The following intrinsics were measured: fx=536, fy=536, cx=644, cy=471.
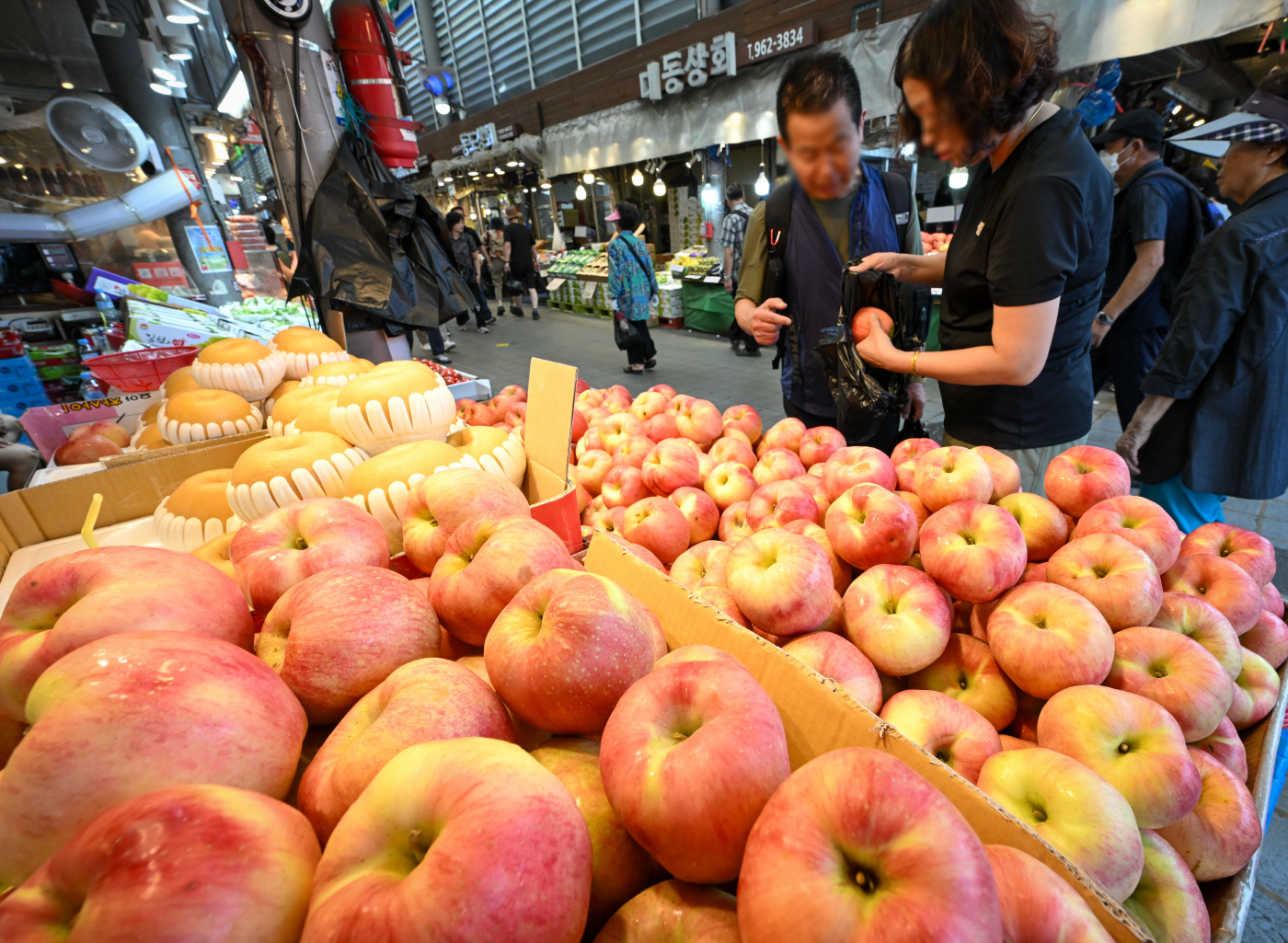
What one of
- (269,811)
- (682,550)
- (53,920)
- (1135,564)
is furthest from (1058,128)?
(53,920)

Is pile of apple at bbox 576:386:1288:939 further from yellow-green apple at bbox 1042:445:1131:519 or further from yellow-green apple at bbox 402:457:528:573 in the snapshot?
yellow-green apple at bbox 402:457:528:573

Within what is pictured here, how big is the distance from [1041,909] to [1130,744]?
55cm

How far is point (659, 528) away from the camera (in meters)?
1.67

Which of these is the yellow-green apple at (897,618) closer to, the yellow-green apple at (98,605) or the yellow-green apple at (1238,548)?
the yellow-green apple at (1238,548)

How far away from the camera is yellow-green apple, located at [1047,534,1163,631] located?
108 cm

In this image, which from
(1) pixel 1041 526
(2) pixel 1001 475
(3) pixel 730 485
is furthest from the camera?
(3) pixel 730 485

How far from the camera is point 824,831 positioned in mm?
524

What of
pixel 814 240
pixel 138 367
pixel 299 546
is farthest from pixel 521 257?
pixel 299 546

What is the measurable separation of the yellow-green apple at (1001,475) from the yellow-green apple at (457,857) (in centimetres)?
135

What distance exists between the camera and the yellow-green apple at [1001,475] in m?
1.43

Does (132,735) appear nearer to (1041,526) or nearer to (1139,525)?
(1041,526)

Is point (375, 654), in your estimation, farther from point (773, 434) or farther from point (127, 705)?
point (773, 434)

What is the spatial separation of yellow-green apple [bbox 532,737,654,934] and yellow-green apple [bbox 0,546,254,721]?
631 mm

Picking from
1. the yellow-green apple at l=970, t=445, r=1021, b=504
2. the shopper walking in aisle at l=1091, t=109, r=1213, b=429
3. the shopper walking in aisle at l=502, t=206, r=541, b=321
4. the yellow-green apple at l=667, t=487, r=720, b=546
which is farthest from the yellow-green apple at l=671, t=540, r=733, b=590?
the shopper walking in aisle at l=502, t=206, r=541, b=321
